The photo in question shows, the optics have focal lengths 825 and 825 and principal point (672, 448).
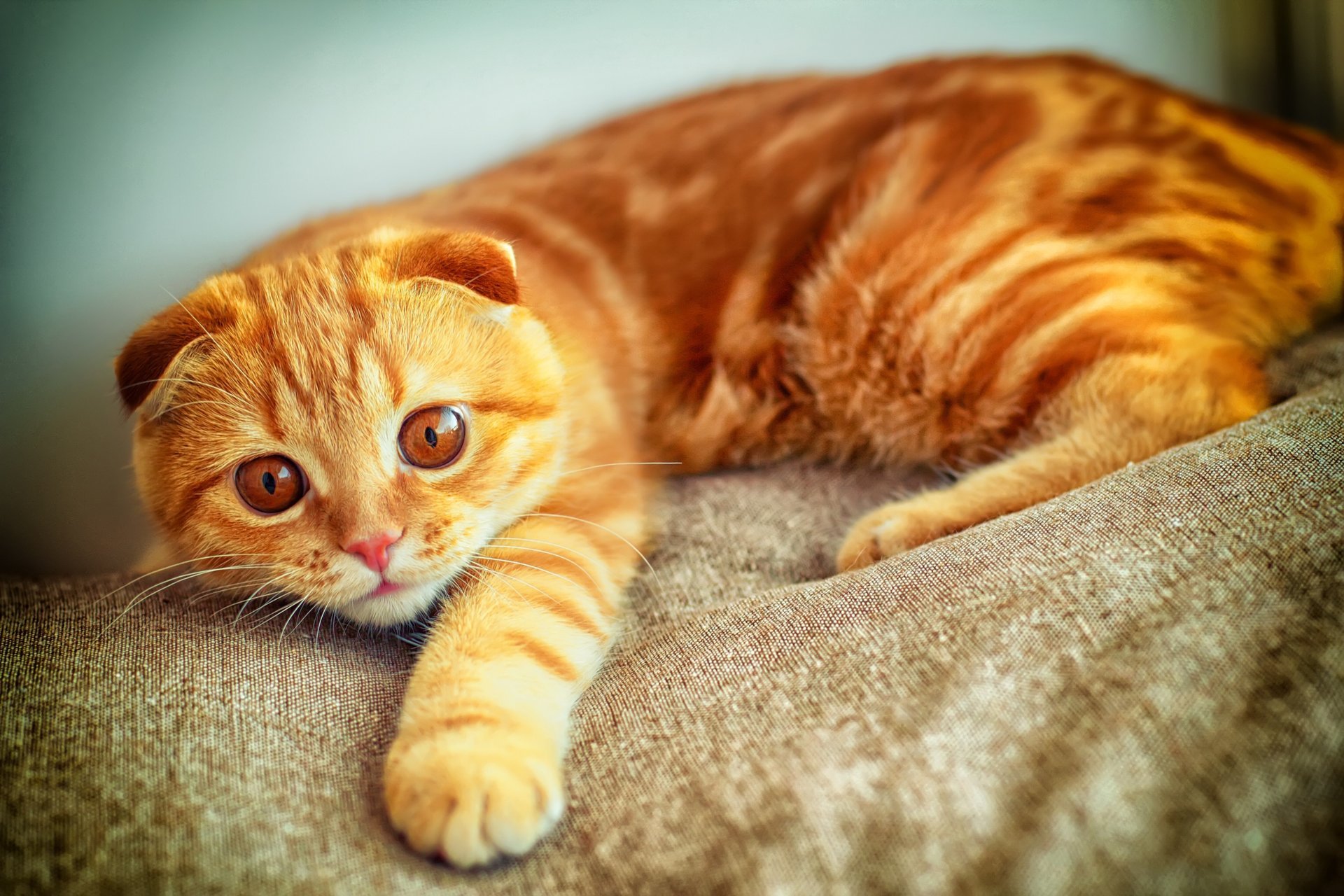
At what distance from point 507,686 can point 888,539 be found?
1.84 feet

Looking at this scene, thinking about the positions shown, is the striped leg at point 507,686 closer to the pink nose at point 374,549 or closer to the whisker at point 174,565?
the pink nose at point 374,549

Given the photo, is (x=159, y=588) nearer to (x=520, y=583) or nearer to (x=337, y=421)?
(x=337, y=421)

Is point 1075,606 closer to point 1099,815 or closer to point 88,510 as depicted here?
point 1099,815

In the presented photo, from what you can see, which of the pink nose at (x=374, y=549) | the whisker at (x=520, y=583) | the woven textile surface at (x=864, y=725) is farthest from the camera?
the whisker at (x=520, y=583)

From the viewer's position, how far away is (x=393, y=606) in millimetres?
1001

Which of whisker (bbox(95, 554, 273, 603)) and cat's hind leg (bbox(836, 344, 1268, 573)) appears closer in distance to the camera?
whisker (bbox(95, 554, 273, 603))

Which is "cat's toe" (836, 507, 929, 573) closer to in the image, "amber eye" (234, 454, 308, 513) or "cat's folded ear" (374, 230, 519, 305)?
"cat's folded ear" (374, 230, 519, 305)

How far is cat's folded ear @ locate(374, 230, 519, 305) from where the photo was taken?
102cm

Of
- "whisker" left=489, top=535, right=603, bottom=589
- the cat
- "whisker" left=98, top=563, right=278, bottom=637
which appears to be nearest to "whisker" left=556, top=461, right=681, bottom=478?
the cat

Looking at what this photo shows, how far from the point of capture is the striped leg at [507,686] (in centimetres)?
75

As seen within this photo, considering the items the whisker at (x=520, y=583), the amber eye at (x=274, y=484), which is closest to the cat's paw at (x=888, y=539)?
the whisker at (x=520, y=583)

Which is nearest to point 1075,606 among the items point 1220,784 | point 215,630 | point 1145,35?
point 1220,784

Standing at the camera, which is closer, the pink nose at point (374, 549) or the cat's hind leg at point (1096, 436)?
the pink nose at point (374, 549)

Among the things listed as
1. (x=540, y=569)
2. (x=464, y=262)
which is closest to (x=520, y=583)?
(x=540, y=569)
